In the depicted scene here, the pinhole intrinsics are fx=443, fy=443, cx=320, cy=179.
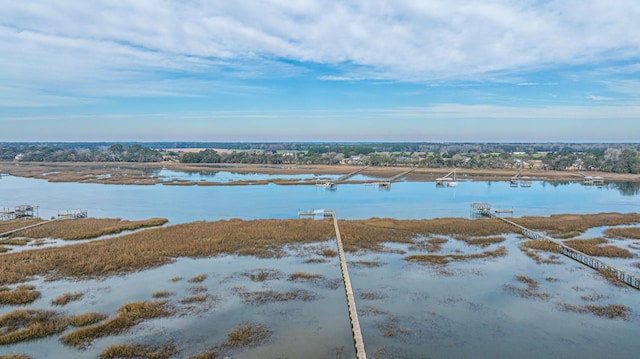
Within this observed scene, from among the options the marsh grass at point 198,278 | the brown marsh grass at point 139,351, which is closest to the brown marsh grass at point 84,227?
the marsh grass at point 198,278

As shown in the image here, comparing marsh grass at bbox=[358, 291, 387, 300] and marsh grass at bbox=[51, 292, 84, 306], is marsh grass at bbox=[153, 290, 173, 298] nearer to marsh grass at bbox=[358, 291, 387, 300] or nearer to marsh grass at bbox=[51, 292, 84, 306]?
marsh grass at bbox=[51, 292, 84, 306]

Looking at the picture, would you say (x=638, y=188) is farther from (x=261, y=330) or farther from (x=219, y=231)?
(x=261, y=330)

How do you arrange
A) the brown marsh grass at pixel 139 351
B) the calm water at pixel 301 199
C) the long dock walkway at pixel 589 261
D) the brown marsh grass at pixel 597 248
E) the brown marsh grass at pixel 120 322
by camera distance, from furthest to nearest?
the calm water at pixel 301 199
the brown marsh grass at pixel 597 248
the long dock walkway at pixel 589 261
the brown marsh grass at pixel 120 322
the brown marsh grass at pixel 139 351

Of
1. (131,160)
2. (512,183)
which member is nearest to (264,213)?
(512,183)

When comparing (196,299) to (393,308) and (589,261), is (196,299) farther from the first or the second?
(589,261)

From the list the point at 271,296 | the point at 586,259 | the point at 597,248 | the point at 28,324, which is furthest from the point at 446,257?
the point at 28,324

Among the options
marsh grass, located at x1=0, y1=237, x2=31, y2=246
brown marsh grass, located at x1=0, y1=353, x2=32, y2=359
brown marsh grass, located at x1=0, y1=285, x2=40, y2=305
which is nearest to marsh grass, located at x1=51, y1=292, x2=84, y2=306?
brown marsh grass, located at x1=0, y1=285, x2=40, y2=305

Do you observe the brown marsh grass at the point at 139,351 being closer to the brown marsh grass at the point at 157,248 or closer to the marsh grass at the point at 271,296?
the marsh grass at the point at 271,296
